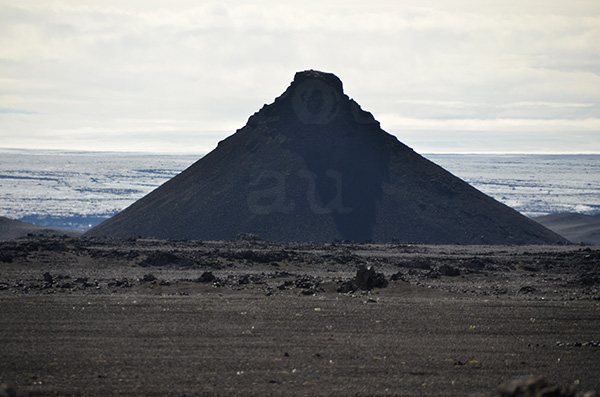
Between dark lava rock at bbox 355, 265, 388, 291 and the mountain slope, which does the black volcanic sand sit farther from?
the mountain slope

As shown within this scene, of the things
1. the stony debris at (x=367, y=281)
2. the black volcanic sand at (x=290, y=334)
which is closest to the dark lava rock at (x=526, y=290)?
the black volcanic sand at (x=290, y=334)

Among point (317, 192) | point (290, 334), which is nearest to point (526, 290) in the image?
point (290, 334)

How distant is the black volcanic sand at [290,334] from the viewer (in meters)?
14.3

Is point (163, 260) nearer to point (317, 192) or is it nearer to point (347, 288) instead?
point (347, 288)

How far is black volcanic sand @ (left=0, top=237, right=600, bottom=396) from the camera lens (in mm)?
14258

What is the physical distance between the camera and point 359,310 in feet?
74.1

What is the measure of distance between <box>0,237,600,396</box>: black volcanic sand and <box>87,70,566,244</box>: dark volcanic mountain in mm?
21960

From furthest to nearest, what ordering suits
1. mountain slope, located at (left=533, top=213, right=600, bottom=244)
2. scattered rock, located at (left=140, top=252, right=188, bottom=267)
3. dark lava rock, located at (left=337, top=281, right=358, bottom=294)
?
1. mountain slope, located at (left=533, top=213, right=600, bottom=244)
2. scattered rock, located at (left=140, top=252, right=188, bottom=267)
3. dark lava rock, located at (left=337, top=281, right=358, bottom=294)

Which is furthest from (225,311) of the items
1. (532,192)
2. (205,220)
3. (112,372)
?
(532,192)

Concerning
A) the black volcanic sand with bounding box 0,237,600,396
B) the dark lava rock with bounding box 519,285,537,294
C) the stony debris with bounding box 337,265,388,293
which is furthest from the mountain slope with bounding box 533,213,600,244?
the stony debris with bounding box 337,265,388,293

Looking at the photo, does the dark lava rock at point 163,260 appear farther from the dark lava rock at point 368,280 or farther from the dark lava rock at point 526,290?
the dark lava rock at point 526,290

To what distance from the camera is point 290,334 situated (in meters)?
18.5

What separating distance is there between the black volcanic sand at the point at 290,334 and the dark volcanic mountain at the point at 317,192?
22.0 meters

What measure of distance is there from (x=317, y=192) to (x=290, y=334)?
1661 inches
